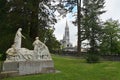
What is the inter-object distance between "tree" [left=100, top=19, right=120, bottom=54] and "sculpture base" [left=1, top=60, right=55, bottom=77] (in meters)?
28.2

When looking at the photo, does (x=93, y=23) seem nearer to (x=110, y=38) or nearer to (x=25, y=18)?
(x=110, y=38)

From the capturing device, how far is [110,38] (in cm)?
5322

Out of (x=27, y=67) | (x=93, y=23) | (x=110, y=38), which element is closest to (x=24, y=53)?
(x=27, y=67)

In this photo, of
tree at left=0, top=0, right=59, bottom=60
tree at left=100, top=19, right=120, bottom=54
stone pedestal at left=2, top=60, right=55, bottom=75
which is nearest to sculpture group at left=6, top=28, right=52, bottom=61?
stone pedestal at left=2, top=60, right=55, bottom=75

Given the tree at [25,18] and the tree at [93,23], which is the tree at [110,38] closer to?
the tree at [93,23]

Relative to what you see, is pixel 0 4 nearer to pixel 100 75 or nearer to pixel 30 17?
pixel 30 17

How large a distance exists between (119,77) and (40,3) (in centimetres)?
1434

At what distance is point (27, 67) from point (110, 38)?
112 feet

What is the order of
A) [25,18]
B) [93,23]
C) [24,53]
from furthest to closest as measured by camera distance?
[93,23] < [25,18] < [24,53]

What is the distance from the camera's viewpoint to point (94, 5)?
4825 cm

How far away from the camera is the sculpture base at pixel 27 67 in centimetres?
2081

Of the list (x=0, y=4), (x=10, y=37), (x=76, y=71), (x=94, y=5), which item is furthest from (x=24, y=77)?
(x=94, y=5)

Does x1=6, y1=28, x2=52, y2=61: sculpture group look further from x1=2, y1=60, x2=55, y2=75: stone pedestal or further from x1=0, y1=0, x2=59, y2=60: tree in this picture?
x1=0, y1=0, x2=59, y2=60: tree

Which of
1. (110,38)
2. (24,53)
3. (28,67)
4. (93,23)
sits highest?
(93,23)
